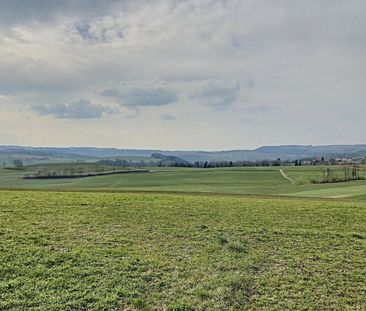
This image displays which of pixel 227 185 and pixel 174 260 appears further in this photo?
pixel 227 185

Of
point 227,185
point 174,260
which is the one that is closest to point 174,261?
point 174,260

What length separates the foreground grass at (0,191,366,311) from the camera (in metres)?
7.54

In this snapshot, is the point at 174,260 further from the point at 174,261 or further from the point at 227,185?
the point at 227,185

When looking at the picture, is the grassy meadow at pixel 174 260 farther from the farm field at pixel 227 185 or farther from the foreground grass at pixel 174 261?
the farm field at pixel 227 185

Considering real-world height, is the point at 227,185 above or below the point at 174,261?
below

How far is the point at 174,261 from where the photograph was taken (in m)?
9.74

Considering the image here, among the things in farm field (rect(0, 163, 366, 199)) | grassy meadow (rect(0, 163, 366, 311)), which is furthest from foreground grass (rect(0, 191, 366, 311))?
farm field (rect(0, 163, 366, 199))

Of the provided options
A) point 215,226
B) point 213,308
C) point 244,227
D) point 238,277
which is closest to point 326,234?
point 244,227

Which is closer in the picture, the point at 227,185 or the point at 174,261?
the point at 174,261

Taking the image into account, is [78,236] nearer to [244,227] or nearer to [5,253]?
[5,253]

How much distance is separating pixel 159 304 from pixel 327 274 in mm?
4468

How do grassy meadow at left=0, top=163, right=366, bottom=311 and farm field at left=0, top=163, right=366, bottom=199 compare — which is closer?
grassy meadow at left=0, top=163, right=366, bottom=311

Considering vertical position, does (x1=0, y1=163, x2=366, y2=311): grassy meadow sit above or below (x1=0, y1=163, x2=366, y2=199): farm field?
above

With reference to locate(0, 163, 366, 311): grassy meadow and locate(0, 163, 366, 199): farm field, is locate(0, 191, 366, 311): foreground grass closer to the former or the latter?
locate(0, 163, 366, 311): grassy meadow
